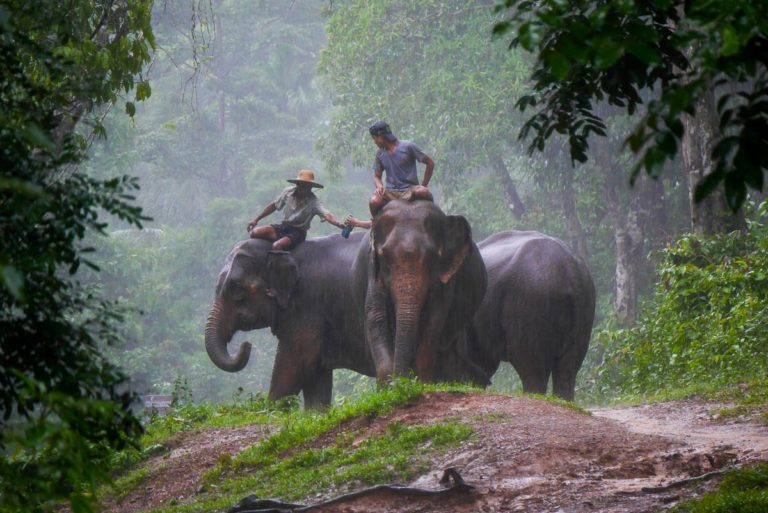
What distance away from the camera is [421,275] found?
10859mm

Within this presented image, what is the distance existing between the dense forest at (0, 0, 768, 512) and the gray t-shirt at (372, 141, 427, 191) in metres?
2.15

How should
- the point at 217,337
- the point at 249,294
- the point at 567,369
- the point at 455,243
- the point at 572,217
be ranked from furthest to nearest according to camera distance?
1. the point at 572,217
2. the point at 217,337
3. the point at 249,294
4. the point at 567,369
5. the point at 455,243

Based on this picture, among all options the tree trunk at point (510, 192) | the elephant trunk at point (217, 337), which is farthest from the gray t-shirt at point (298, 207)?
the tree trunk at point (510, 192)

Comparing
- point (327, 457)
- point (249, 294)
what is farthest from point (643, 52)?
point (249, 294)

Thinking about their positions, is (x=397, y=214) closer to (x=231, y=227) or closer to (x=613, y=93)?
(x=613, y=93)

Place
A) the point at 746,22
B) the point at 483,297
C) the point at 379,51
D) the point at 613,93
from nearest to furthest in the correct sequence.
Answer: the point at 746,22 < the point at 613,93 < the point at 483,297 < the point at 379,51

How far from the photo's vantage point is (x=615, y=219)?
76.8 ft

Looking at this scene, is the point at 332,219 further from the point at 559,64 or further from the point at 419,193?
the point at 559,64

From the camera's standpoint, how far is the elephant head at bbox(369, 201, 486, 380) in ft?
35.4

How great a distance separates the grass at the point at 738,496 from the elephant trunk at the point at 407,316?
460 centimetres

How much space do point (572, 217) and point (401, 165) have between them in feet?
45.3

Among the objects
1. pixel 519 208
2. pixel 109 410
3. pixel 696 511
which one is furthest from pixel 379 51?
pixel 109 410

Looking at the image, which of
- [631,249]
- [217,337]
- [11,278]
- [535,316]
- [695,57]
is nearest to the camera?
[11,278]

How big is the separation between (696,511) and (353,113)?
72.4 feet
